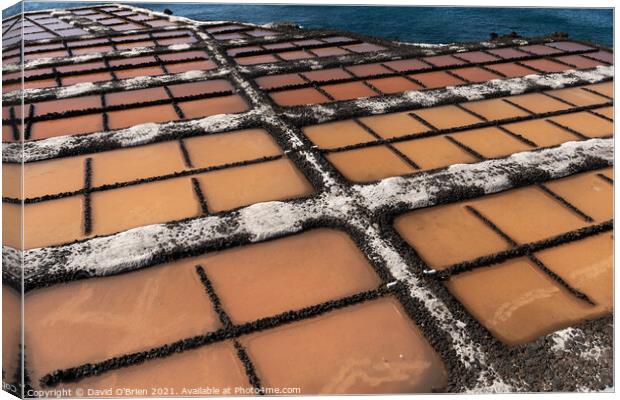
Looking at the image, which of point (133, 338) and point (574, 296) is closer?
point (133, 338)

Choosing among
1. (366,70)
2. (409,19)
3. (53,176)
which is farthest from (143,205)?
(409,19)

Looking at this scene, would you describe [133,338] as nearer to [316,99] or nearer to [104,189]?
[104,189]

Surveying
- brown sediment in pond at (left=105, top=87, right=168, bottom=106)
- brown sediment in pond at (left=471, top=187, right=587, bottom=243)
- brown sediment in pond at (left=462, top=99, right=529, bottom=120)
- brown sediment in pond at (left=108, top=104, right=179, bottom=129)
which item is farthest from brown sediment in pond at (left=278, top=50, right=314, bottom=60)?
brown sediment in pond at (left=471, top=187, right=587, bottom=243)

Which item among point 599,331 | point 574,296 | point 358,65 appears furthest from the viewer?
point 358,65

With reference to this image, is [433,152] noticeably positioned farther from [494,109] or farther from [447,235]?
[494,109]

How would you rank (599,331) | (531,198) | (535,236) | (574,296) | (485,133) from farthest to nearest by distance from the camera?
(485,133), (531,198), (535,236), (574,296), (599,331)

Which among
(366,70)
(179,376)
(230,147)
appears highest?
(366,70)

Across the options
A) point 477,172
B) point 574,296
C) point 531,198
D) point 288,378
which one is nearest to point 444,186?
point 477,172
